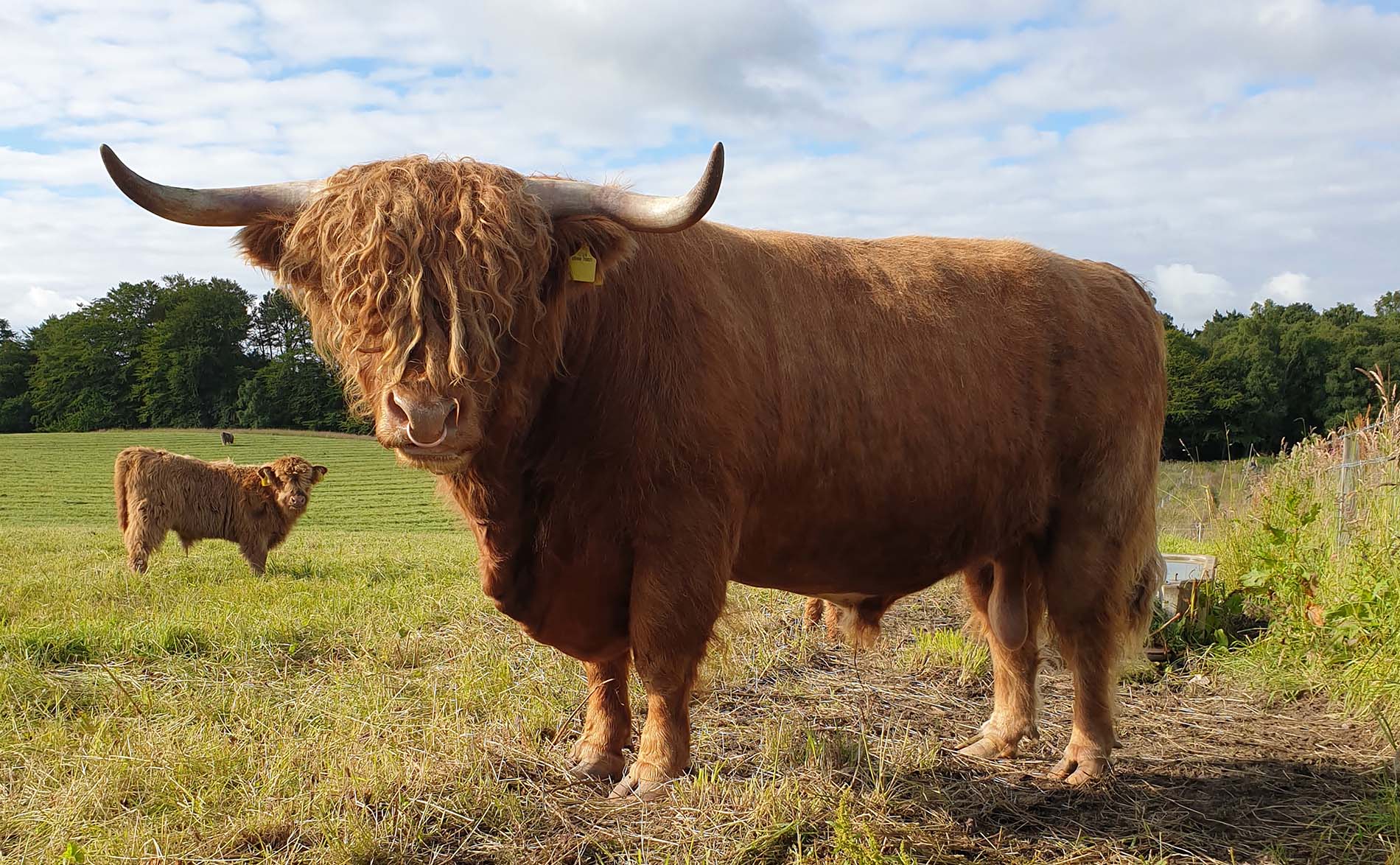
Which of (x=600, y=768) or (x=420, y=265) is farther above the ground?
(x=420, y=265)

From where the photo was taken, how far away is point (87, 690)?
423cm

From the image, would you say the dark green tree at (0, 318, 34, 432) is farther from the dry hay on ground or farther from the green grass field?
the dry hay on ground

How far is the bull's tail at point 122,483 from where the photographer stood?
10453mm

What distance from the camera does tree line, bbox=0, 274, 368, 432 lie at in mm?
31922

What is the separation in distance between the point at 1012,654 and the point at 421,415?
10.1 feet

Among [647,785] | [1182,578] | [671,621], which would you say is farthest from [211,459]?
[671,621]

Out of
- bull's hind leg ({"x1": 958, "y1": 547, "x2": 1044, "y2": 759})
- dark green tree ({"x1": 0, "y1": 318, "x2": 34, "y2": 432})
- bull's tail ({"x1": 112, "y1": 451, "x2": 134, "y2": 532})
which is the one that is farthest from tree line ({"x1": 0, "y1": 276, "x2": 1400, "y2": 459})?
bull's hind leg ({"x1": 958, "y1": 547, "x2": 1044, "y2": 759})

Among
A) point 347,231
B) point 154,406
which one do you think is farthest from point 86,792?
point 154,406

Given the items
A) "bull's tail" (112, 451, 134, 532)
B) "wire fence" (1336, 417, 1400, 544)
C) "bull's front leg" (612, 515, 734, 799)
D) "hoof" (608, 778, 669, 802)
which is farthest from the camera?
"bull's tail" (112, 451, 134, 532)

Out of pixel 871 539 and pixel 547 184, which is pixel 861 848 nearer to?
pixel 871 539

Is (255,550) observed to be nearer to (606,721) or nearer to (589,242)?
(606,721)

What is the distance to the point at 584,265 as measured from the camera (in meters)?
2.45

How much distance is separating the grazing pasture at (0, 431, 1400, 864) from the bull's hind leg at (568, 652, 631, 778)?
0.12m

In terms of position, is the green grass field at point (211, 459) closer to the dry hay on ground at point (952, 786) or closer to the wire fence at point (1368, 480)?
the dry hay on ground at point (952, 786)
